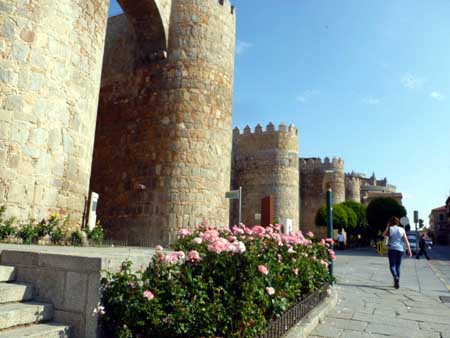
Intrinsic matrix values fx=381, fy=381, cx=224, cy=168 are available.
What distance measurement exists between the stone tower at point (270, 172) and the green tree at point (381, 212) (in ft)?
53.4

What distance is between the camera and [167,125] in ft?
35.4

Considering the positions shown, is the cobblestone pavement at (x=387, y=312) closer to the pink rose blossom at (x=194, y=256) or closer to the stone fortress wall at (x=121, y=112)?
the pink rose blossom at (x=194, y=256)

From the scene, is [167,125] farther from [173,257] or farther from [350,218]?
[350,218]

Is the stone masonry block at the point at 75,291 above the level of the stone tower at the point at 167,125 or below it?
below

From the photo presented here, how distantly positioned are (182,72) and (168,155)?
248 cm

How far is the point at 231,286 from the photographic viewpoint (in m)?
3.19

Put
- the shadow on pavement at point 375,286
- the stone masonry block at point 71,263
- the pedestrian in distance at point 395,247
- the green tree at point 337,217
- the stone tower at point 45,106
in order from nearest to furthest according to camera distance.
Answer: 1. the stone masonry block at point 71,263
2. the stone tower at point 45,106
3. the shadow on pavement at point 375,286
4. the pedestrian in distance at point 395,247
5. the green tree at point 337,217

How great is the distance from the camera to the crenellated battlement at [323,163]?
3403 centimetres

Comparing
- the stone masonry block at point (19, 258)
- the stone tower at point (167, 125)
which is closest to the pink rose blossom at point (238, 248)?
the stone masonry block at point (19, 258)

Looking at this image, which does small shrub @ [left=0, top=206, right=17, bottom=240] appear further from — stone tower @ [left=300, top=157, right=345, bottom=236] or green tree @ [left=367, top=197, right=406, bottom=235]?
green tree @ [left=367, top=197, right=406, bottom=235]

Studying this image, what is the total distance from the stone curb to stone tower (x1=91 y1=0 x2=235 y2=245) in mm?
5635

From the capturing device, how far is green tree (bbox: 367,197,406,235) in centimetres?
3634

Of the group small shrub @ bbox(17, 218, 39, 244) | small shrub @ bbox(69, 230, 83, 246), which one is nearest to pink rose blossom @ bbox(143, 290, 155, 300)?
small shrub @ bbox(17, 218, 39, 244)

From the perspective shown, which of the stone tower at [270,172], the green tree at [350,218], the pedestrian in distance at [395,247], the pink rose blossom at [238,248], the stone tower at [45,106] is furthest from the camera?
the green tree at [350,218]
